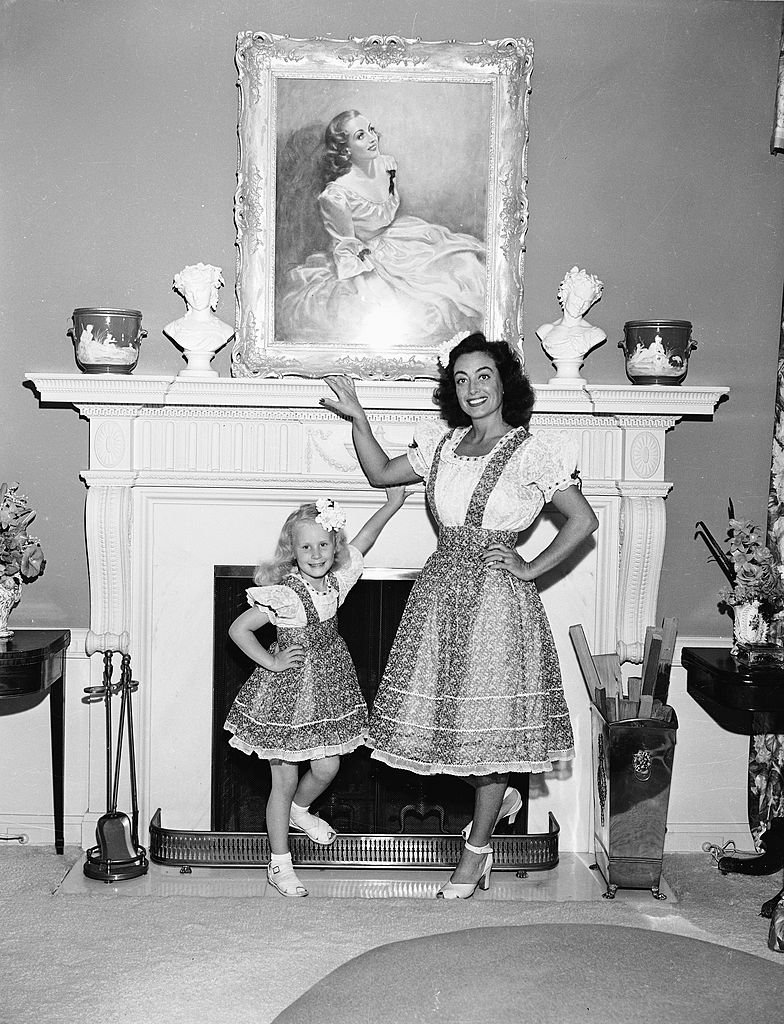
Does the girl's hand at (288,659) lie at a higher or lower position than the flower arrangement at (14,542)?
lower

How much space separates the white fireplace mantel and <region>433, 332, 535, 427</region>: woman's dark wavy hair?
0.51 feet

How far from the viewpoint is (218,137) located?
143 inches

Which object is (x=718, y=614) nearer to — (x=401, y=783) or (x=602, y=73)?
(x=401, y=783)

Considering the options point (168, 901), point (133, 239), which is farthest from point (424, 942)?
point (133, 239)

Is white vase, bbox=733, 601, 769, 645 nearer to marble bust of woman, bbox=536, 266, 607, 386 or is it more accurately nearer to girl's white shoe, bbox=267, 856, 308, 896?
marble bust of woman, bbox=536, 266, 607, 386

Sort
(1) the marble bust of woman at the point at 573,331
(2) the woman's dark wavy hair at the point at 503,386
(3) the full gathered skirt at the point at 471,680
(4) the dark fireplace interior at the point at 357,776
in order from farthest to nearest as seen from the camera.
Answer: (4) the dark fireplace interior at the point at 357,776, (1) the marble bust of woman at the point at 573,331, (2) the woman's dark wavy hair at the point at 503,386, (3) the full gathered skirt at the point at 471,680

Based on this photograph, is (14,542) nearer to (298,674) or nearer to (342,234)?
(298,674)

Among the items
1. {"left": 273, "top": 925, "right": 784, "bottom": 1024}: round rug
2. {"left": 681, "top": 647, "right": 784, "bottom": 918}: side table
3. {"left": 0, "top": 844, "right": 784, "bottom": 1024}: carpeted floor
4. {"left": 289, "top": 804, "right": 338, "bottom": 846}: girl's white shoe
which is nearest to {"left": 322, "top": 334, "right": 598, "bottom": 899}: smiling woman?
{"left": 0, "top": 844, "right": 784, "bottom": 1024}: carpeted floor

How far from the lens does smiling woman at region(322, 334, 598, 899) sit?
123 inches

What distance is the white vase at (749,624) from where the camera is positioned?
138 inches

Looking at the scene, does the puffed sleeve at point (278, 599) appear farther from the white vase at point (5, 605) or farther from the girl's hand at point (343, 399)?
the white vase at point (5, 605)

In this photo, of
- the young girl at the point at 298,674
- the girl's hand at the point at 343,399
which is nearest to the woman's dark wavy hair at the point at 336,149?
the girl's hand at the point at 343,399

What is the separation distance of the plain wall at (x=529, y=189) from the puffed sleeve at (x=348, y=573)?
0.87 metres

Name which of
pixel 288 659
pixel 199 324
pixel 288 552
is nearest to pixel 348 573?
pixel 288 552
